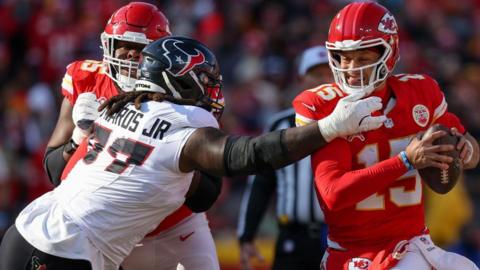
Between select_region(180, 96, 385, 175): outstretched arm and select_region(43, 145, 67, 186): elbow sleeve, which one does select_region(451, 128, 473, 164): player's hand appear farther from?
select_region(43, 145, 67, 186): elbow sleeve

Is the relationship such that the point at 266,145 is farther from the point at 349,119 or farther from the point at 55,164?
the point at 55,164

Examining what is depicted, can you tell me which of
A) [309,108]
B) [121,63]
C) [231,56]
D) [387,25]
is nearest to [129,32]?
[121,63]

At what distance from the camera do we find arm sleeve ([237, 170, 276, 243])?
226 inches

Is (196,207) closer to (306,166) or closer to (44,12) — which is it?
(306,166)

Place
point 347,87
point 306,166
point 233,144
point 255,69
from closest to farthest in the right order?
1. point 233,144
2. point 347,87
3. point 306,166
4. point 255,69

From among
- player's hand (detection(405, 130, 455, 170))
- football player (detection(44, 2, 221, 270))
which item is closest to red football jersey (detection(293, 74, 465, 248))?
player's hand (detection(405, 130, 455, 170))

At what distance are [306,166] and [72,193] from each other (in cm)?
195

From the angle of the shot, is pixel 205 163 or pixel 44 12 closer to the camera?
pixel 205 163

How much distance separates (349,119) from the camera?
370 cm

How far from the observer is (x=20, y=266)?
3.97m

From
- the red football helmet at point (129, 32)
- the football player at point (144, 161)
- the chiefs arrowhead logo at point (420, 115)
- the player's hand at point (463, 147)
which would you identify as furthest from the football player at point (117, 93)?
the player's hand at point (463, 147)

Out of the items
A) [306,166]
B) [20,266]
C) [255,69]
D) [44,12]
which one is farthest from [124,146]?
[44,12]

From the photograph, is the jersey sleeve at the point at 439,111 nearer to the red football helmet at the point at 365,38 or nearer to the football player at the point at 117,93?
the red football helmet at the point at 365,38

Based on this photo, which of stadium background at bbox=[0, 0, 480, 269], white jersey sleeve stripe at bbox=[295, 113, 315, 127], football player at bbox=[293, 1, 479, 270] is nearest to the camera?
football player at bbox=[293, 1, 479, 270]
